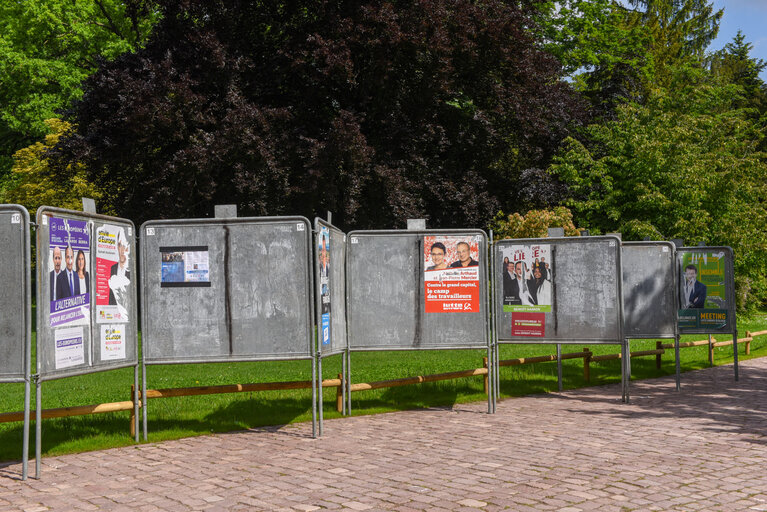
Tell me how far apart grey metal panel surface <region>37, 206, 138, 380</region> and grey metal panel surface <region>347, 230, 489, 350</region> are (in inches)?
119

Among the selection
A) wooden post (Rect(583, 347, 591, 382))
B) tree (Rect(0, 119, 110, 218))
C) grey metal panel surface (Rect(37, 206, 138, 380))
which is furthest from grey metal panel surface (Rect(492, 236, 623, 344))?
tree (Rect(0, 119, 110, 218))

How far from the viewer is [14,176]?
45062mm

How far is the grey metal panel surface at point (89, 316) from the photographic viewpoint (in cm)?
802

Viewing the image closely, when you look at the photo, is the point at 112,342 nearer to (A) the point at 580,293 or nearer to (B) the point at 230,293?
(B) the point at 230,293

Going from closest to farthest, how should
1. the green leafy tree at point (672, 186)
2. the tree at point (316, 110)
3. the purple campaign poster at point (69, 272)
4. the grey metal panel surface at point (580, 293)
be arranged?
the purple campaign poster at point (69, 272)
the grey metal panel surface at point (580, 293)
the green leafy tree at point (672, 186)
the tree at point (316, 110)

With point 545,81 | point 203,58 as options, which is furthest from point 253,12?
point 545,81

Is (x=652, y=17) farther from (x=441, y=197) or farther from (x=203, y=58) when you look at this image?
(x=203, y=58)

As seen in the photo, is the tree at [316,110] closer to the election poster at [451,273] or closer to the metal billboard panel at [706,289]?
the metal billboard panel at [706,289]

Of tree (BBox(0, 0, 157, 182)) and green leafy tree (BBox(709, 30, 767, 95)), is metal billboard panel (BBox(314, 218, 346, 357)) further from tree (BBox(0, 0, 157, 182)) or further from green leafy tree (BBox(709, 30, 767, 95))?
green leafy tree (BBox(709, 30, 767, 95))

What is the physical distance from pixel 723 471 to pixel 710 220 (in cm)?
1402

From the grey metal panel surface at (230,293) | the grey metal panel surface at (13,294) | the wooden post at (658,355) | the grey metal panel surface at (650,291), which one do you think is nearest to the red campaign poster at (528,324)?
the grey metal panel surface at (650,291)

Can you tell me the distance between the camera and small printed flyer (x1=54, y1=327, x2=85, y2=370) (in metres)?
8.27

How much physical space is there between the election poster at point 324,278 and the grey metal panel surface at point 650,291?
18.5ft

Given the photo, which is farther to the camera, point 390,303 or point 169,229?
point 390,303
